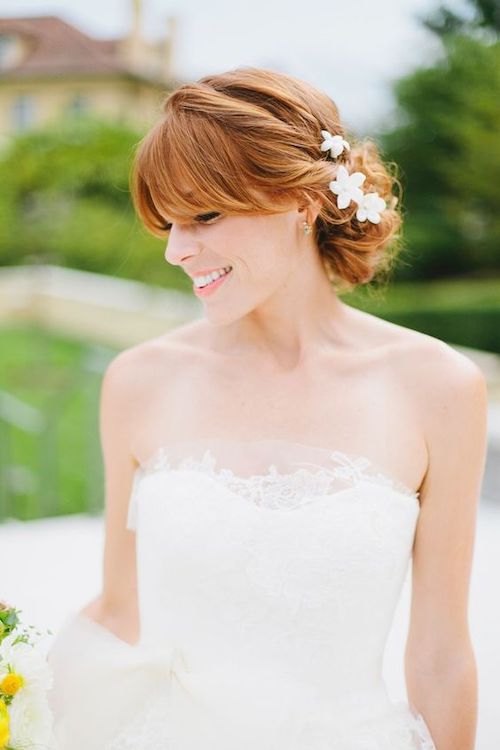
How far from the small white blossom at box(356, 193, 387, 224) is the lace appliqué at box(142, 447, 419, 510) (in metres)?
0.39

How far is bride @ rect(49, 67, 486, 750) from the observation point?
1365 millimetres

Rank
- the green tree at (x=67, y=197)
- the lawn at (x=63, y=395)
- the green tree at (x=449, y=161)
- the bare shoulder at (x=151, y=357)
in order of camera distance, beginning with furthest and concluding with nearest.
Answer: the green tree at (x=449, y=161)
the green tree at (x=67, y=197)
the lawn at (x=63, y=395)
the bare shoulder at (x=151, y=357)

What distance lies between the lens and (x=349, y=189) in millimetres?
1492

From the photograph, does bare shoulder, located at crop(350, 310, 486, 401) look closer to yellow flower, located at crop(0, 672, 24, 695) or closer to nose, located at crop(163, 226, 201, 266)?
nose, located at crop(163, 226, 201, 266)

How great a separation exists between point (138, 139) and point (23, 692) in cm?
1225

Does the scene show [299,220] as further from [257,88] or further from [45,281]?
[45,281]

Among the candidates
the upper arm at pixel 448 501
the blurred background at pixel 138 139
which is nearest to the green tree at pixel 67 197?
the blurred background at pixel 138 139

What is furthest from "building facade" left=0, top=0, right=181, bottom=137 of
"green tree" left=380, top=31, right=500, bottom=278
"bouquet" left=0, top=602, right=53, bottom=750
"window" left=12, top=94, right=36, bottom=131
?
"bouquet" left=0, top=602, right=53, bottom=750

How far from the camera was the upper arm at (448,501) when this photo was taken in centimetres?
137

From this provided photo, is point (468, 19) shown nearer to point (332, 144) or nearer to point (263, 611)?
point (332, 144)

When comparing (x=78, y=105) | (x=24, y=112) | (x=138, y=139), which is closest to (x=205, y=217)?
(x=138, y=139)

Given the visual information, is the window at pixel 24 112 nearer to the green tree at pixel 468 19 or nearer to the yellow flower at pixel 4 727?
the green tree at pixel 468 19

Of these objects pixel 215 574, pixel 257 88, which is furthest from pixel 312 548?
pixel 257 88

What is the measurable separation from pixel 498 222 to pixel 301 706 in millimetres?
13862
